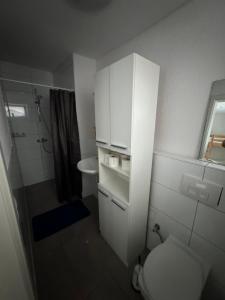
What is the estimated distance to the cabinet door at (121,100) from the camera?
3.08 ft

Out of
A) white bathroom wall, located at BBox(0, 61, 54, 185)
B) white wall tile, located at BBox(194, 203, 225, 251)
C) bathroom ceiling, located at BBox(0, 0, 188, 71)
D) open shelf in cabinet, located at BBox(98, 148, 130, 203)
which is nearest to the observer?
white wall tile, located at BBox(194, 203, 225, 251)

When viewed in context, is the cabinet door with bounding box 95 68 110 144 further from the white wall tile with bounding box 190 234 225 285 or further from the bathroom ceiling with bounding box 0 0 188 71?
the white wall tile with bounding box 190 234 225 285

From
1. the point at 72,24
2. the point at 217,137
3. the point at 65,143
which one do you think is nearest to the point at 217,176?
the point at 217,137

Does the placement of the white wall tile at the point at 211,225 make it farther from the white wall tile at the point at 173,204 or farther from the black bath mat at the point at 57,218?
the black bath mat at the point at 57,218

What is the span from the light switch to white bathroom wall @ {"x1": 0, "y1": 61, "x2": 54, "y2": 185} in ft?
9.28

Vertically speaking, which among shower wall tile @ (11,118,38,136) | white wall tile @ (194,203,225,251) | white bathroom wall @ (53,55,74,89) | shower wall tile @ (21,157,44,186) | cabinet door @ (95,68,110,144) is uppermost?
white bathroom wall @ (53,55,74,89)

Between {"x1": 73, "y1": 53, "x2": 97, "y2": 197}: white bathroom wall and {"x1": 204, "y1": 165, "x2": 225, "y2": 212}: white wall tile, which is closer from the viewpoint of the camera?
{"x1": 204, "y1": 165, "x2": 225, "y2": 212}: white wall tile

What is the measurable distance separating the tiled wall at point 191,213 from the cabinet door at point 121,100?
0.43 metres

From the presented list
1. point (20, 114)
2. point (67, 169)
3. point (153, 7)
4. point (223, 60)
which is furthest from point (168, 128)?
point (20, 114)

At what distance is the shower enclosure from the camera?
7.93ft

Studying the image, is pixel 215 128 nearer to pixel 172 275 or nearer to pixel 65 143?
pixel 172 275

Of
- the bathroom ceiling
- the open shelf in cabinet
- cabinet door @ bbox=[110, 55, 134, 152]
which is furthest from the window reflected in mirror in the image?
the bathroom ceiling

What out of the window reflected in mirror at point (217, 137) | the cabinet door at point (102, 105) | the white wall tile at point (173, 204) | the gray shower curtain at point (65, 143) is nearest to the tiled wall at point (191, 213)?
the white wall tile at point (173, 204)

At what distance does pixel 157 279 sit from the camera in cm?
90
